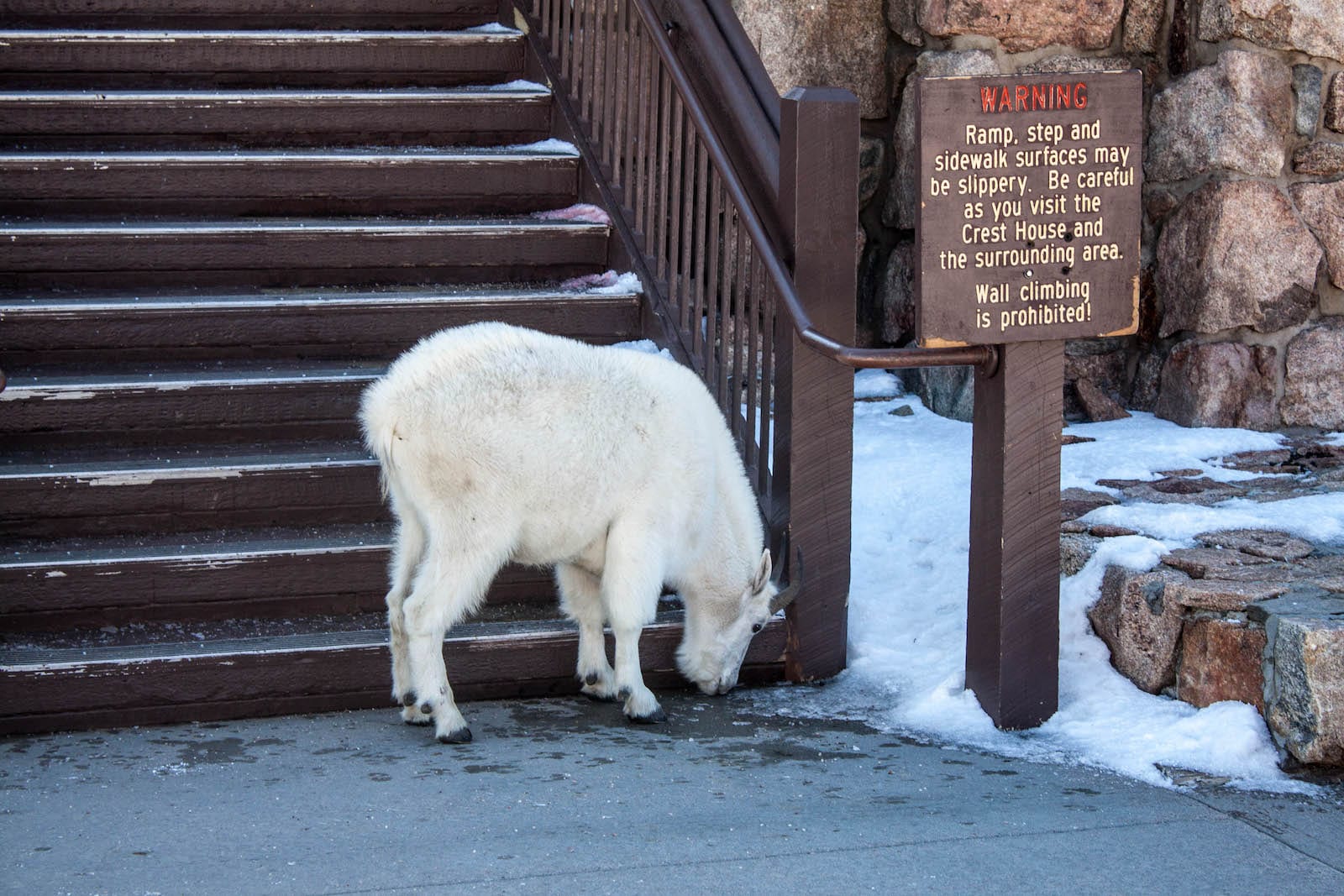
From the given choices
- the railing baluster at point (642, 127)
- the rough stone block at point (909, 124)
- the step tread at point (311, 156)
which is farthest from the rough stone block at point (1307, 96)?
the step tread at point (311, 156)

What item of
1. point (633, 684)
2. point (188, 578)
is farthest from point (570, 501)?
point (188, 578)

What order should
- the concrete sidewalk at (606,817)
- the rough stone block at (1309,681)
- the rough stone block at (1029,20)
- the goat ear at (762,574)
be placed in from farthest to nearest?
the rough stone block at (1029,20), the goat ear at (762,574), the rough stone block at (1309,681), the concrete sidewalk at (606,817)

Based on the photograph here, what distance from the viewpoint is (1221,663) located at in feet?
15.2

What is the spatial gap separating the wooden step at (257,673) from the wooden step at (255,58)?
3197mm

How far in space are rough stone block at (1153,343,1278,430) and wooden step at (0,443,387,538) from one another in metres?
3.39

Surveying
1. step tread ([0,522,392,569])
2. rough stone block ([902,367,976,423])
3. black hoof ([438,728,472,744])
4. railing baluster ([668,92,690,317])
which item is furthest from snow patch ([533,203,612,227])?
black hoof ([438,728,472,744])

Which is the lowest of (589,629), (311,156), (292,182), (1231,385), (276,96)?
(589,629)

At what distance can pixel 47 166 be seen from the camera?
21.4 ft

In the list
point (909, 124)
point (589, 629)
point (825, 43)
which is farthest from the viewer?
point (825, 43)

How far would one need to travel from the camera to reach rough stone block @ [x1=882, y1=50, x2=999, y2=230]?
6719 mm

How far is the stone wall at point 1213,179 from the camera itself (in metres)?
6.37

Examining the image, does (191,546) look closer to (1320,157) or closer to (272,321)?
(272,321)

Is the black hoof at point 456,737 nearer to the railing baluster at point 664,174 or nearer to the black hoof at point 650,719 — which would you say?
the black hoof at point 650,719

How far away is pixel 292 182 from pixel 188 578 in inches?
87.9
